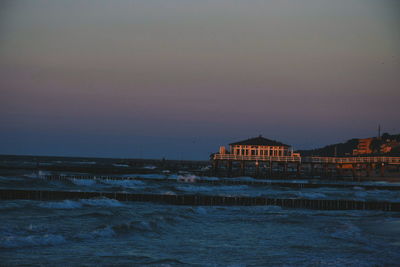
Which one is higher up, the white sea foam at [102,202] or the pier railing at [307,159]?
the pier railing at [307,159]

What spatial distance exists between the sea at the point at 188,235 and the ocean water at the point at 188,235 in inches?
1.2

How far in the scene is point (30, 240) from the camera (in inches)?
730

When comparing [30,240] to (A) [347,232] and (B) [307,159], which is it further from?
(B) [307,159]

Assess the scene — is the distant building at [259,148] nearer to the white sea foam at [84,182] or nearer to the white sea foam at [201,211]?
the white sea foam at [84,182]

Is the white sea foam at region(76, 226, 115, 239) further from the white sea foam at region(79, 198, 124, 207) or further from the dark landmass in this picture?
the dark landmass

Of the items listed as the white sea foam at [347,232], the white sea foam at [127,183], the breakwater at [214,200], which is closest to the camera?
the white sea foam at [347,232]

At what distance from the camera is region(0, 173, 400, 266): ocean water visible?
16500mm

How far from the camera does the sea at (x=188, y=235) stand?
1650 centimetres

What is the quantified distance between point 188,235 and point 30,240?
6.23m

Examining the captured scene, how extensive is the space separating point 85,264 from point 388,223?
16.6 metres

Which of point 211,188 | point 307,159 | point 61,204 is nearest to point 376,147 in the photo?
point 307,159

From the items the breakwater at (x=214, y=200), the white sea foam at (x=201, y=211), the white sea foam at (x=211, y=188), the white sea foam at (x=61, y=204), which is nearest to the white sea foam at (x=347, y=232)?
the white sea foam at (x=201, y=211)

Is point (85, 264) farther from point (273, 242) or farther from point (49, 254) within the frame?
point (273, 242)

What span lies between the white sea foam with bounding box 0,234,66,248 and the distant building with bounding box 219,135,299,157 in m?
53.0
